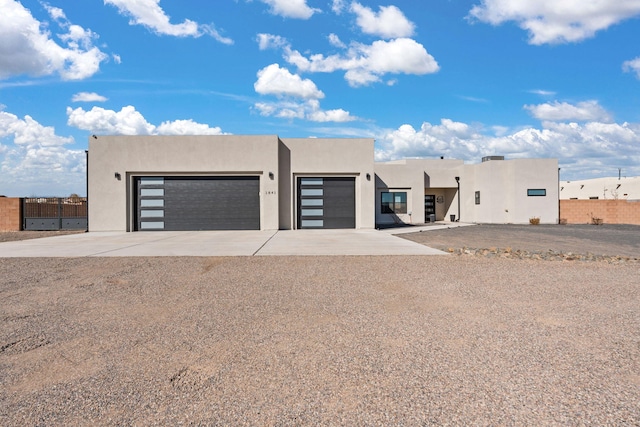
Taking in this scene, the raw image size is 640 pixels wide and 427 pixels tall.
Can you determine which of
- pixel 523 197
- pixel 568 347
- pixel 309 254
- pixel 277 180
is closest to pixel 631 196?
pixel 523 197

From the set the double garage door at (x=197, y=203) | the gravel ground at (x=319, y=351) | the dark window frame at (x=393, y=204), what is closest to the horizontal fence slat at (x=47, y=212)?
the double garage door at (x=197, y=203)

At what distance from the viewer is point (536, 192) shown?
26547 mm

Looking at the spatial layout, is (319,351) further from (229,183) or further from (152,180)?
(152,180)

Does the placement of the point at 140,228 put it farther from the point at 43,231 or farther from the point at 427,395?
the point at 427,395

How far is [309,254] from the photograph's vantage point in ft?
33.7

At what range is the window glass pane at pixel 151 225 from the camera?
63.8 ft

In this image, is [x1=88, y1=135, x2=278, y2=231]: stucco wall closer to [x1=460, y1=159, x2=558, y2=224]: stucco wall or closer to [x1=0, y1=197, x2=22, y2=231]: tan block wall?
[x1=0, y1=197, x2=22, y2=231]: tan block wall

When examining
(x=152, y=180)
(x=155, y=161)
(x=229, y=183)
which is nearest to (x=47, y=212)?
(x=152, y=180)

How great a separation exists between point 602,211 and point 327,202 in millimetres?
21838

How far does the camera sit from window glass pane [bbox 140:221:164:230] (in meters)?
19.5

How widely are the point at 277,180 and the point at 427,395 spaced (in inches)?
673

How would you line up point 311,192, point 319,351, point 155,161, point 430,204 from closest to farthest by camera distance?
point 319,351 → point 155,161 → point 311,192 → point 430,204

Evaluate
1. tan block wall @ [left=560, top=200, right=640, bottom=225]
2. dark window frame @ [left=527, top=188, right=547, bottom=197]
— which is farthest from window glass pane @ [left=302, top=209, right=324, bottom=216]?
tan block wall @ [left=560, top=200, right=640, bottom=225]

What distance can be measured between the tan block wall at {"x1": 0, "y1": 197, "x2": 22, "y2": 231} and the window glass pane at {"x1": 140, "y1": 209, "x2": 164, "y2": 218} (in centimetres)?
730
